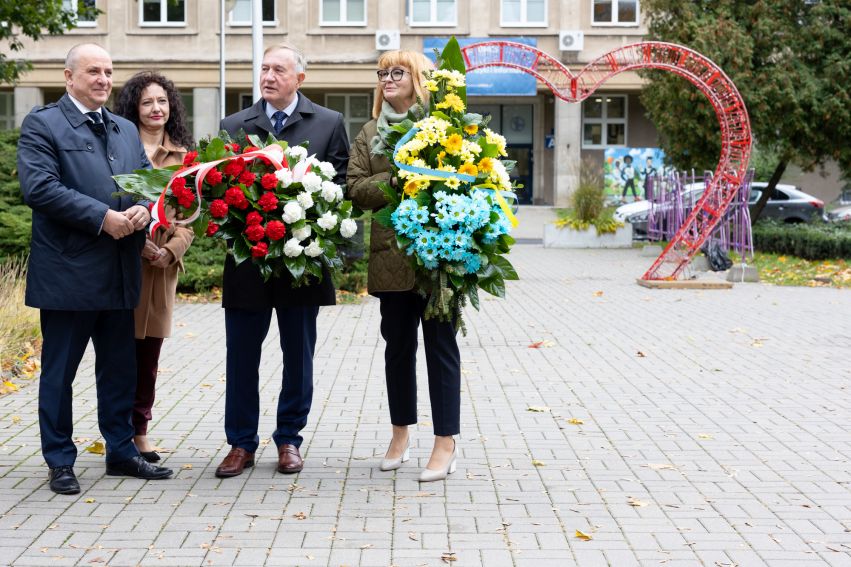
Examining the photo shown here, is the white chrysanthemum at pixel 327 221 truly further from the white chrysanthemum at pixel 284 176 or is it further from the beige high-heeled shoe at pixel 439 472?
the beige high-heeled shoe at pixel 439 472

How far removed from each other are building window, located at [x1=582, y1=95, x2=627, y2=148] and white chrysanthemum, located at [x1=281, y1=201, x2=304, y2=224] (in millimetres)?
40834

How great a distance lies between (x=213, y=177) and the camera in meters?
5.28

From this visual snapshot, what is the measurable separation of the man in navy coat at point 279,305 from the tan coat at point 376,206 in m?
0.15

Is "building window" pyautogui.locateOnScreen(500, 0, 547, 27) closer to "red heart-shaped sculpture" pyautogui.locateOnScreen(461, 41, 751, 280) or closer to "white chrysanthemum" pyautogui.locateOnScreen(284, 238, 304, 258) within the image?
"red heart-shaped sculpture" pyautogui.locateOnScreen(461, 41, 751, 280)

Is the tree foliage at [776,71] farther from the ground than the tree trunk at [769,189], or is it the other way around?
the tree foliage at [776,71]

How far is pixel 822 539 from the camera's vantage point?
473 centimetres

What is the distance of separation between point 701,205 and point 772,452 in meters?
11.8

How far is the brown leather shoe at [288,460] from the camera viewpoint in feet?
19.0

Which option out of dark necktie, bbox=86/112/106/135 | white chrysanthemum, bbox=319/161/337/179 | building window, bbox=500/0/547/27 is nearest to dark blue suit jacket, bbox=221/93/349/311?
white chrysanthemum, bbox=319/161/337/179

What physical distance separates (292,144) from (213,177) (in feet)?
2.15

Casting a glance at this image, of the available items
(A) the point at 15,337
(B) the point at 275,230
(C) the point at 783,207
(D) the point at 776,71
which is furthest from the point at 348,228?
(C) the point at 783,207

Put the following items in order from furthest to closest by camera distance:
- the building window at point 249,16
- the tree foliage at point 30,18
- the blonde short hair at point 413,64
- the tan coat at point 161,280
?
the building window at point 249,16 → the tree foliage at point 30,18 → the tan coat at point 161,280 → the blonde short hair at point 413,64

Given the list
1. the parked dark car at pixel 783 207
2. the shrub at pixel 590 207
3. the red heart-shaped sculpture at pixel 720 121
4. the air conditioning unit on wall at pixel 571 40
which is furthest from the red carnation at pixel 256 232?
the air conditioning unit on wall at pixel 571 40

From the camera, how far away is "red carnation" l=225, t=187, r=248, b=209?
5258mm
